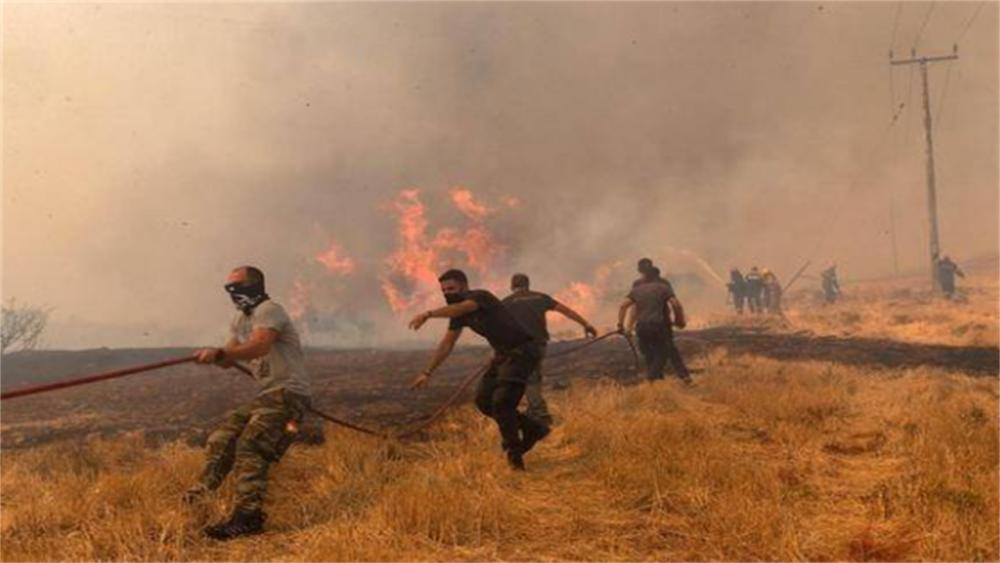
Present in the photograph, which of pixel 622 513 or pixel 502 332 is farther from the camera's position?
pixel 502 332

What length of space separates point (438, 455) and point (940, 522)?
3860 mm

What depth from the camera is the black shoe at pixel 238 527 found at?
439 centimetres

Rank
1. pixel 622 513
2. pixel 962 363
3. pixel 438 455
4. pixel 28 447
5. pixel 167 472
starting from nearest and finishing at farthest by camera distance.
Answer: pixel 622 513 → pixel 167 472 → pixel 438 455 → pixel 28 447 → pixel 962 363

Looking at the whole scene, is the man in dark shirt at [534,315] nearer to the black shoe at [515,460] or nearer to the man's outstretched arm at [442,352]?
the black shoe at [515,460]

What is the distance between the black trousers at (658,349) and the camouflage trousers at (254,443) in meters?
6.41

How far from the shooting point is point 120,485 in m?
5.52

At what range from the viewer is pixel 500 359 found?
613cm

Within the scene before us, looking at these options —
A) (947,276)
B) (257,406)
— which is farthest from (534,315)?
(947,276)

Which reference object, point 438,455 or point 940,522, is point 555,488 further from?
point 940,522

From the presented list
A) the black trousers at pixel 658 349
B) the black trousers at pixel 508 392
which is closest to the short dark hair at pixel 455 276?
the black trousers at pixel 508 392

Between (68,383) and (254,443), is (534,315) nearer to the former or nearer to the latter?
(254,443)

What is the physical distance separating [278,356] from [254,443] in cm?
61

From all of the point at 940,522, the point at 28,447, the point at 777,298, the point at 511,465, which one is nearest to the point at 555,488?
the point at 511,465

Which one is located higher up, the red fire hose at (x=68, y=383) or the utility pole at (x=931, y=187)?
the utility pole at (x=931, y=187)
